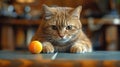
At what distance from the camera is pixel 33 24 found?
252 centimetres

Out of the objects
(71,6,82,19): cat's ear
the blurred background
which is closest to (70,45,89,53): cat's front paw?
(71,6,82,19): cat's ear

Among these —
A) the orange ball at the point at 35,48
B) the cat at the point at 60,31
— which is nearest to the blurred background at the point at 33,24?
the cat at the point at 60,31

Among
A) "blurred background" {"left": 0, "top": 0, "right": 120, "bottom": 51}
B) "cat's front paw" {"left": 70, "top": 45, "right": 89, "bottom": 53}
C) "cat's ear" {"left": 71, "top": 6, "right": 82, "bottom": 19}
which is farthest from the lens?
"blurred background" {"left": 0, "top": 0, "right": 120, "bottom": 51}

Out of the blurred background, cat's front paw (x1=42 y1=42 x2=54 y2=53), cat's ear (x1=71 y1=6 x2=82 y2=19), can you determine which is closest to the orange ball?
cat's front paw (x1=42 y1=42 x2=54 y2=53)

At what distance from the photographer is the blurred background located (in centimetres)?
253

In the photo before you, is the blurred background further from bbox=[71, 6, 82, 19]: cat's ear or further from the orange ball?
the orange ball

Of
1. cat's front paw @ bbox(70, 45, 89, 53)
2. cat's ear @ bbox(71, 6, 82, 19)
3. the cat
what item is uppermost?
cat's ear @ bbox(71, 6, 82, 19)

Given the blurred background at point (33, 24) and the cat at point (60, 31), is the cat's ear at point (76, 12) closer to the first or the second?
the cat at point (60, 31)

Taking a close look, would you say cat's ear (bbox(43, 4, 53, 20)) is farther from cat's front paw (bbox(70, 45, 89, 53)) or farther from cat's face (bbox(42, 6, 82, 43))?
cat's front paw (bbox(70, 45, 89, 53))

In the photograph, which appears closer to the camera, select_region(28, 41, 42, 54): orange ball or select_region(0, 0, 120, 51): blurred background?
select_region(28, 41, 42, 54): orange ball

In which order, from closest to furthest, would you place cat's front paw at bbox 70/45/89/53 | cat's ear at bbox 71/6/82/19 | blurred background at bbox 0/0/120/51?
cat's ear at bbox 71/6/82/19 < cat's front paw at bbox 70/45/89/53 < blurred background at bbox 0/0/120/51

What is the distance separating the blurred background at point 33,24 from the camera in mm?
2531

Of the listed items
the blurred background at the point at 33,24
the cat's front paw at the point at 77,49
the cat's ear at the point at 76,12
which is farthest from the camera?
the blurred background at the point at 33,24

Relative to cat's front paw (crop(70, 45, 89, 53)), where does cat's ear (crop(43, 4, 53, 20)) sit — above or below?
above
